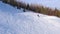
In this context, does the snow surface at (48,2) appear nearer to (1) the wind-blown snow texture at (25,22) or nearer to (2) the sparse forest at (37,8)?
(2) the sparse forest at (37,8)

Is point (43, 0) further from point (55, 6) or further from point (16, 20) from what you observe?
point (16, 20)

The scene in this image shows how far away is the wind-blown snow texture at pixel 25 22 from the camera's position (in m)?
4.39

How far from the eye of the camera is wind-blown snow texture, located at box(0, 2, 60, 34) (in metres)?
4.39

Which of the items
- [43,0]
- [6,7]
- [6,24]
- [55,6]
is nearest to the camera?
[6,24]

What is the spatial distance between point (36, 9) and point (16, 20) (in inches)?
46.4

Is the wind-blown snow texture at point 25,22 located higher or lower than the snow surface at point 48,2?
Answer: lower

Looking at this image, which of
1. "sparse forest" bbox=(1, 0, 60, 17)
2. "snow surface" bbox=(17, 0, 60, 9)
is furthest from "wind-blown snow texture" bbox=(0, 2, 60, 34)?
"snow surface" bbox=(17, 0, 60, 9)

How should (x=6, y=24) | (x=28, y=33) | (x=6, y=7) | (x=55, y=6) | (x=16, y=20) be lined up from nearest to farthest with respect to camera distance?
(x=28, y=33), (x=6, y=24), (x=16, y=20), (x=6, y=7), (x=55, y=6)

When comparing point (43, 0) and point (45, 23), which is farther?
point (43, 0)

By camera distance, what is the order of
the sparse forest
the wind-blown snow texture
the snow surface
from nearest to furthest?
1. the wind-blown snow texture
2. the sparse forest
3. the snow surface

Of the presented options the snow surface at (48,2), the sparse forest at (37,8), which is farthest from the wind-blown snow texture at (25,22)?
the snow surface at (48,2)

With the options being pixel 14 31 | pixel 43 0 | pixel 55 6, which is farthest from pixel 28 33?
pixel 43 0

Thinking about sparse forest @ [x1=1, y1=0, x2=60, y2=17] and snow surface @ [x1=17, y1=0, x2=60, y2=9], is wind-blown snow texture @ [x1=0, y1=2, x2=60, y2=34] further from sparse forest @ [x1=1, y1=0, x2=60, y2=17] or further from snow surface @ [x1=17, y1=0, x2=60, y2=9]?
snow surface @ [x1=17, y1=0, x2=60, y2=9]

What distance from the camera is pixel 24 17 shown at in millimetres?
5227
